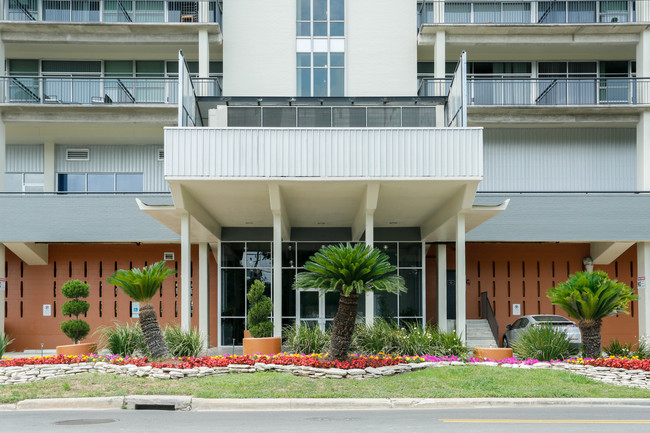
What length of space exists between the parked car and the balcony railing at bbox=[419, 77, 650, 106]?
964 cm

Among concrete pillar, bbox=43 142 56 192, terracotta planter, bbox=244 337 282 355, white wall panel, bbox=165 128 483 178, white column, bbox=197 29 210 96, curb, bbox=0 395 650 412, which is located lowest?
curb, bbox=0 395 650 412

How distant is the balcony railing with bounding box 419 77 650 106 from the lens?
3003 cm

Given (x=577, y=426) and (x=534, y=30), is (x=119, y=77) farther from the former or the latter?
(x=577, y=426)

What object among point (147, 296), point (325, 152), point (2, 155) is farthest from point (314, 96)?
point (2, 155)

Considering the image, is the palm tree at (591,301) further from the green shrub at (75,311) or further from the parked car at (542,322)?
the green shrub at (75,311)

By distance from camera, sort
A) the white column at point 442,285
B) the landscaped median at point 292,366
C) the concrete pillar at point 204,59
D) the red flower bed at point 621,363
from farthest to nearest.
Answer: the concrete pillar at point 204,59 → the white column at point 442,285 → the red flower bed at point 621,363 → the landscaped median at point 292,366

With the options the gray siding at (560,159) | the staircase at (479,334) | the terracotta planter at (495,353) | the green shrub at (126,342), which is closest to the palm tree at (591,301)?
the terracotta planter at (495,353)

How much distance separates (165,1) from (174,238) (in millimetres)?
11195

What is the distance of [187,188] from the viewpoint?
20.0 m

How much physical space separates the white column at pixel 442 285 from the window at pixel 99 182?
536 inches

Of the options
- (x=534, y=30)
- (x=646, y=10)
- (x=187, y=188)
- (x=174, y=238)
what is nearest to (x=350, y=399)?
(x=187, y=188)

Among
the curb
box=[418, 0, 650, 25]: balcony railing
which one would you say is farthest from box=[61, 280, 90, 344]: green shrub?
box=[418, 0, 650, 25]: balcony railing

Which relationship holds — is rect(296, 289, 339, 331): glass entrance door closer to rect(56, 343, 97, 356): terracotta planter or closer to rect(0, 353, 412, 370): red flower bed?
rect(0, 353, 412, 370): red flower bed

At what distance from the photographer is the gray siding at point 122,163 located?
3123 centimetres
